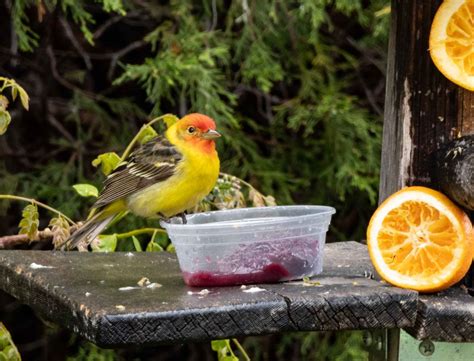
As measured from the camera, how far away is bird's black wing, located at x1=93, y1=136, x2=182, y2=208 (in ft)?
13.1

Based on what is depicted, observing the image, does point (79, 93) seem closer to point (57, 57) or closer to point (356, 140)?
point (57, 57)

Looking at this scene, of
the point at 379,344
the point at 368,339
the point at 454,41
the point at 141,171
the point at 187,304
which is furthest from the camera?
the point at 141,171

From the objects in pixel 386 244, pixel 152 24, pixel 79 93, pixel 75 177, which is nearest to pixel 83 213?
pixel 75 177

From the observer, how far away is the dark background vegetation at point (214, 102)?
16.2ft

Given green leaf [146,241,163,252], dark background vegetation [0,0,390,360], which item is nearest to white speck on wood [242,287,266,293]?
green leaf [146,241,163,252]

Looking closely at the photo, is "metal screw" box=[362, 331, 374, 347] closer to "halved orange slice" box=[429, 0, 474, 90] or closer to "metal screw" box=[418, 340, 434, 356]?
"metal screw" box=[418, 340, 434, 356]

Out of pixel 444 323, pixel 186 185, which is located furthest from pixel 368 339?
pixel 186 185

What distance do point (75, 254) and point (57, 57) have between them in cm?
193

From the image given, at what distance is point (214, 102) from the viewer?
4.82 metres

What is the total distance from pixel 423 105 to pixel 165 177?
1071 millimetres

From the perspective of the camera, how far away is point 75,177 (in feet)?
16.9

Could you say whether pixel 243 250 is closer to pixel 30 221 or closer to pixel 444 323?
pixel 444 323

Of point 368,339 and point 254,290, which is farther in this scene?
point 368,339

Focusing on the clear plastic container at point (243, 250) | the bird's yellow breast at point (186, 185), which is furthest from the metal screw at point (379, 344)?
the bird's yellow breast at point (186, 185)
